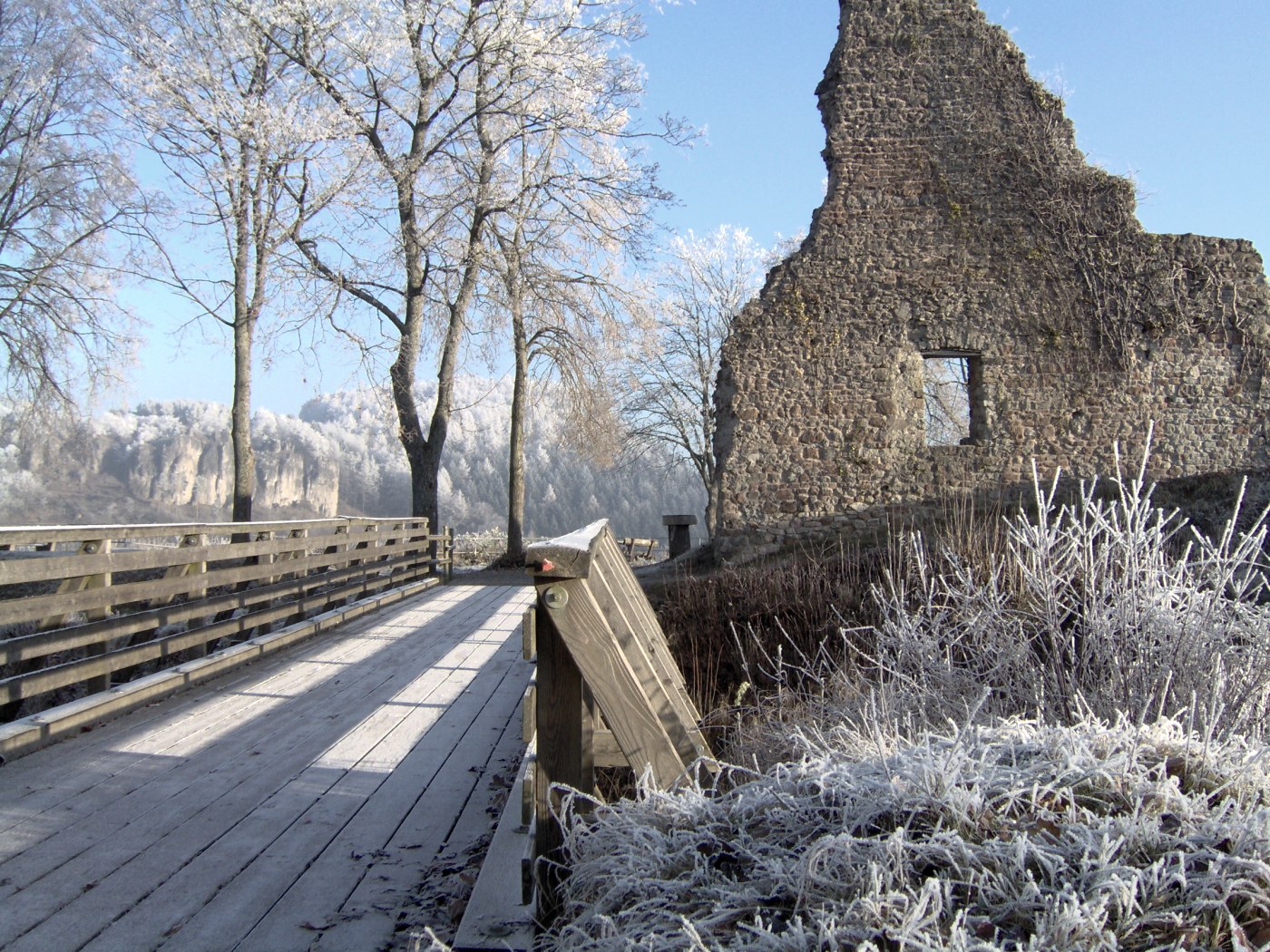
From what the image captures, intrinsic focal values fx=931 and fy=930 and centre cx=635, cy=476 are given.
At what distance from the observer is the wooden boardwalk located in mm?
2633

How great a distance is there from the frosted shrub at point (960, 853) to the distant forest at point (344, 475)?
21.8m

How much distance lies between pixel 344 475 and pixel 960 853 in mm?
45169

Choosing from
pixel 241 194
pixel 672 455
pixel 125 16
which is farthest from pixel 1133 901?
pixel 672 455

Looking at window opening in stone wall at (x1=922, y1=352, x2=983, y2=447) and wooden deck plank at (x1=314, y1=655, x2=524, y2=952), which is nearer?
wooden deck plank at (x1=314, y1=655, x2=524, y2=952)

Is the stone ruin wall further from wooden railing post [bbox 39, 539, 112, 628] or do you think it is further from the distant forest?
the distant forest

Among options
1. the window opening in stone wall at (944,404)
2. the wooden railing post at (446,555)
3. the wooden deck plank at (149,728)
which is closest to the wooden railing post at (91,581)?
the wooden deck plank at (149,728)

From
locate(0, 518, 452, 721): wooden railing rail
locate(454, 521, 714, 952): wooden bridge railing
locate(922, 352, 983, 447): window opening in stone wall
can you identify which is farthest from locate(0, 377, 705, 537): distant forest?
locate(454, 521, 714, 952): wooden bridge railing

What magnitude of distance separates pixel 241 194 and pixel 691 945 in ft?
49.8

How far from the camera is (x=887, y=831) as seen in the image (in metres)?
1.80

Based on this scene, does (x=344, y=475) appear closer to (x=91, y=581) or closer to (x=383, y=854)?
(x=91, y=581)

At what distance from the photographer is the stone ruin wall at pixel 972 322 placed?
12883 millimetres

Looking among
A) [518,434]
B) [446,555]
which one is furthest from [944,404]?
[446,555]

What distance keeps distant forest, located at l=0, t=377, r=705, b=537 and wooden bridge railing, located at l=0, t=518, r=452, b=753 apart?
52.3ft

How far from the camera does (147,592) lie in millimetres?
5543
